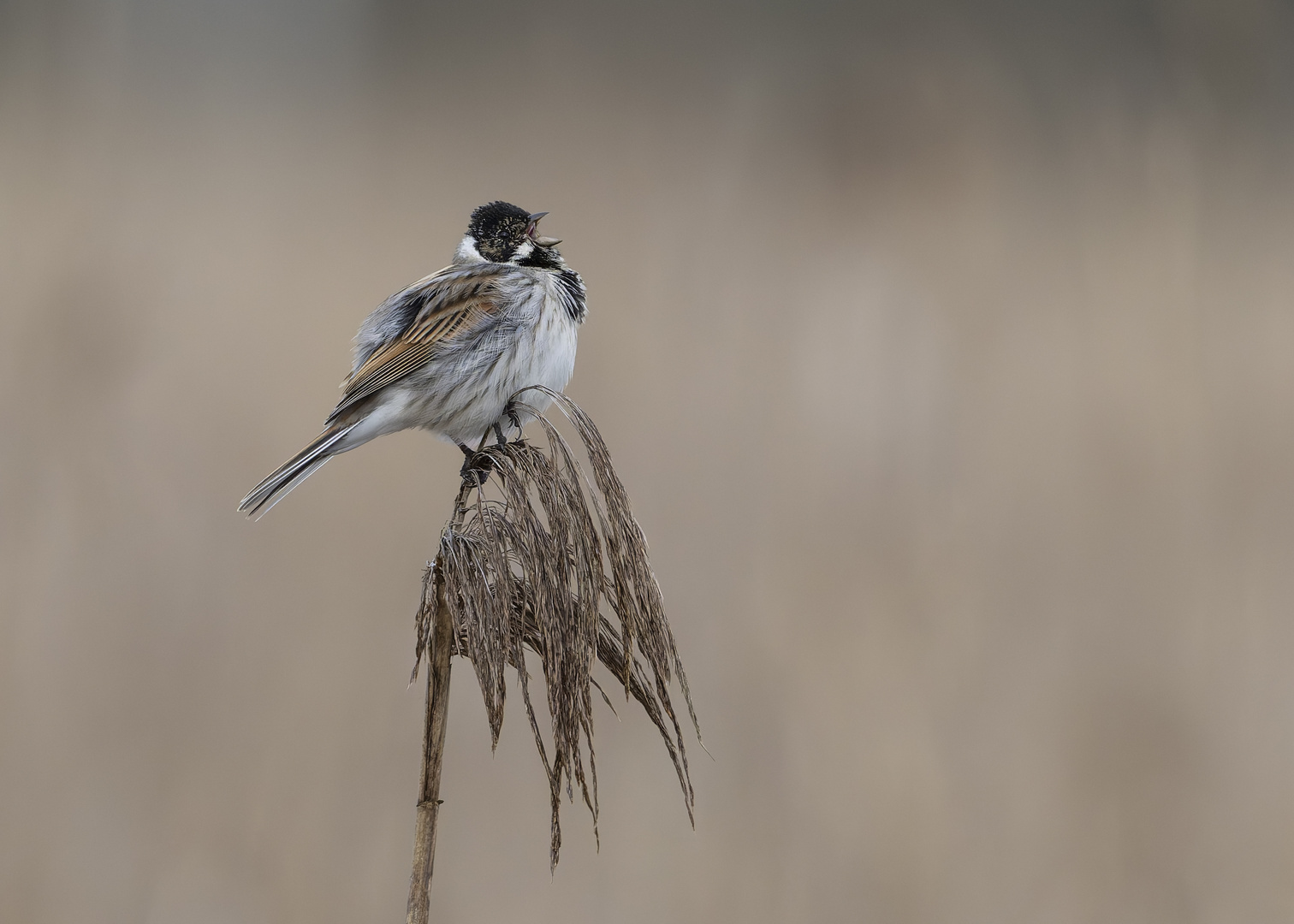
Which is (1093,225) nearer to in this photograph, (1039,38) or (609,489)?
(1039,38)

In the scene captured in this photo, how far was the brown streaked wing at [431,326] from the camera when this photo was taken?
211 centimetres

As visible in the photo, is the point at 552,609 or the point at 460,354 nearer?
the point at 552,609

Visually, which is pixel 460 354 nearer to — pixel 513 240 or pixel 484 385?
pixel 484 385

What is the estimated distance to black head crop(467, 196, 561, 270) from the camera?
7.97 ft

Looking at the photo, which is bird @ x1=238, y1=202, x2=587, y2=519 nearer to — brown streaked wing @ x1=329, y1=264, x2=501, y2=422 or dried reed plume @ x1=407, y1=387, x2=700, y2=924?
Answer: brown streaked wing @ x1=329, y1=264, x2=501, y2=422

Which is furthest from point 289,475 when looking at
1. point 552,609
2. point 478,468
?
point 552,609

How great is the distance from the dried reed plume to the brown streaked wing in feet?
2.71

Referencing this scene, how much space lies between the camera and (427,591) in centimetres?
129

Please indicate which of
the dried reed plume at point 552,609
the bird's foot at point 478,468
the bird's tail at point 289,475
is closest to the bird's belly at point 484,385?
the bird's tail at point 289,475

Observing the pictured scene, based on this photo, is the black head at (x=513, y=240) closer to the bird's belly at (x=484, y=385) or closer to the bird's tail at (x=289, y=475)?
the bird's belly at (x=484, y=385)

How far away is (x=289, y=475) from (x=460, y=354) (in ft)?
1.64

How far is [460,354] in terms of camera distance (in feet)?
7.13

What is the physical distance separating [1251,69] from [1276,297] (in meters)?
0.87

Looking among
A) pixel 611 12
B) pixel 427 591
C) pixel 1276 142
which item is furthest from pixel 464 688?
pixel 1276 142
